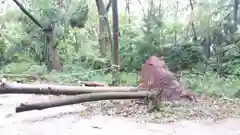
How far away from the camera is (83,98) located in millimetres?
5434

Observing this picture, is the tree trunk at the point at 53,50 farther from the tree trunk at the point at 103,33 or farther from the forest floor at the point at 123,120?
the forest floor at the point at 123,120

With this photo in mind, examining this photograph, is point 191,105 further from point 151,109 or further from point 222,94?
point 222,94

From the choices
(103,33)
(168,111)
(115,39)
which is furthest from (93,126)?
(103,33)

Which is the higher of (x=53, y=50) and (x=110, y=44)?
(x=110, y=44)

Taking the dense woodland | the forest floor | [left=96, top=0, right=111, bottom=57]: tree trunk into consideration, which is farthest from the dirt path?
[left=96, top=0, right=111, bottom=57]: tree trunk

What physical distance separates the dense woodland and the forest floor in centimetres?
308

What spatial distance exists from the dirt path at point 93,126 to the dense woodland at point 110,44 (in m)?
3.49

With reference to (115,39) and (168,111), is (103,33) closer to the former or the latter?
(115,39)

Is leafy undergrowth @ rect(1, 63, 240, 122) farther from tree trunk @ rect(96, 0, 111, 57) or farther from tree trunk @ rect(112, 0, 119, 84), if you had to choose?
tree trunk @ rect(96, 0, 111, 57)

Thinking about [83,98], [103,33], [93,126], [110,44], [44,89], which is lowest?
[93,126]

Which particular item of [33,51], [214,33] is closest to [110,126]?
[214,33]

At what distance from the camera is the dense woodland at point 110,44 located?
32.0 ft

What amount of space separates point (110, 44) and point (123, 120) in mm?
5549

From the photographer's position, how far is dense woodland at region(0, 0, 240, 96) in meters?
9.74
